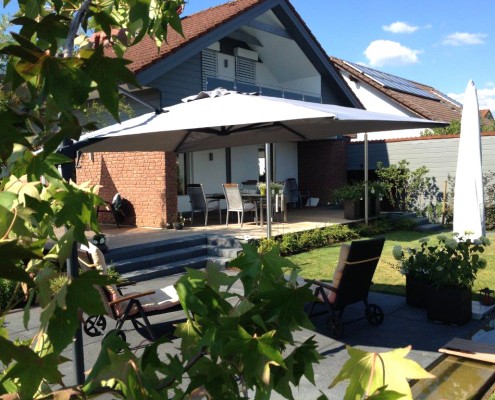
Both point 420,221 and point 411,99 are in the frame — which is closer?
point 420,221

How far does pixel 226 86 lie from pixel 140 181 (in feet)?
13.6

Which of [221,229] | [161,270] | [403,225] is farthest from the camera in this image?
[403,225]

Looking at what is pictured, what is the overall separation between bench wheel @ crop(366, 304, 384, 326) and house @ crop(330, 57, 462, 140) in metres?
18.6

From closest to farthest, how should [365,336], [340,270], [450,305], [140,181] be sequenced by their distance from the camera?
1. [340,270]
2. [365,336]
3. [450,305]
4. [140,181]

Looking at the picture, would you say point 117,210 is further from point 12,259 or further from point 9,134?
point 12,259

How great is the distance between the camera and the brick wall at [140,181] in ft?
39.9

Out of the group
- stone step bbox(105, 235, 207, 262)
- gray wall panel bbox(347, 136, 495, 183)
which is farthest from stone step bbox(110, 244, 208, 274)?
gray wall panel bbox(347, 136, 495, 183)

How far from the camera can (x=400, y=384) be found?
92 cm

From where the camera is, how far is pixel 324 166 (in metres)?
18.9

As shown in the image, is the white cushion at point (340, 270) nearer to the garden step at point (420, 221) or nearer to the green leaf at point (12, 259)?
the green leaf at point (12, 259)

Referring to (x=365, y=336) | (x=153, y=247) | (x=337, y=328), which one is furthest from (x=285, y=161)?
(x=337, y=328)

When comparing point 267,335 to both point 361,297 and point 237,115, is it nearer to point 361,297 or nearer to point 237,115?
point 237,115

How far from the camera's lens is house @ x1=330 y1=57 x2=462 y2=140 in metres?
23.8

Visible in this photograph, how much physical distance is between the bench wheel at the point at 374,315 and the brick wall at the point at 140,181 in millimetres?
7267
